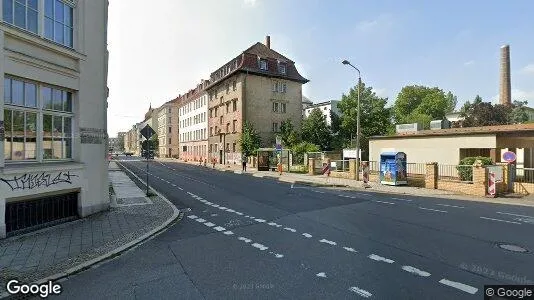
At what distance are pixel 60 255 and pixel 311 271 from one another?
523 centimetres

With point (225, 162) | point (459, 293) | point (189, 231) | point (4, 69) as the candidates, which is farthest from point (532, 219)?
point (225, 162)

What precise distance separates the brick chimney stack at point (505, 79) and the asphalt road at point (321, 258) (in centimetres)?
5693

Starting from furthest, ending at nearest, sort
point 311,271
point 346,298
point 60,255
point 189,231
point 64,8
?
Answer: point 64,8 → point 189,231 → point 60,255 → point 311,271 → point 346,298

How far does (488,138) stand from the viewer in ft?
65.2

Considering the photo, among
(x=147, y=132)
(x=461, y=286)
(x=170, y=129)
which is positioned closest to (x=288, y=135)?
(x=147, y=132)

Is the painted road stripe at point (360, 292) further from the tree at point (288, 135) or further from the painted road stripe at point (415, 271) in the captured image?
the tree at point (288, 135)

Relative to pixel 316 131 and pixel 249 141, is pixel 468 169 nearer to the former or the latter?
pixel 249 141

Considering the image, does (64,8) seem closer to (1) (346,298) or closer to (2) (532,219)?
(1) (346,298)

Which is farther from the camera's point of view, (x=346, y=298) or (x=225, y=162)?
(x=225, y=162)

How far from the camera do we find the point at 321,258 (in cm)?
679

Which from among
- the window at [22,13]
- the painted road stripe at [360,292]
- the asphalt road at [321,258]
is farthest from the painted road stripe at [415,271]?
the window at [22,13]

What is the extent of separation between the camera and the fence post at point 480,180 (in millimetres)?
17062

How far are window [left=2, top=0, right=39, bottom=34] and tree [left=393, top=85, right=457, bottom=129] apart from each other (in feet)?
199

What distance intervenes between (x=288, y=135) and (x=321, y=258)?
37.6 m
